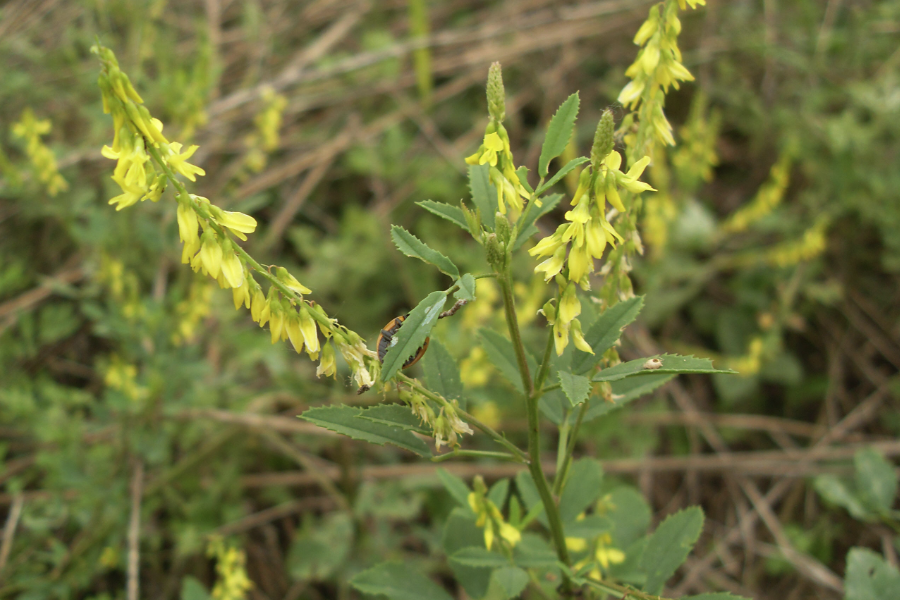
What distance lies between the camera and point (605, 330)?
1.12 meters

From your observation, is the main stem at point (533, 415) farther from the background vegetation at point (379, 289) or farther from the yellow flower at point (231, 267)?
the background vegetation at point (379, 289)

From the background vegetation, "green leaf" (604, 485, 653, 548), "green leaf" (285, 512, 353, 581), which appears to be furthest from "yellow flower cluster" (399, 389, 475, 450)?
"green leaf" (285, 512, 353, 581)

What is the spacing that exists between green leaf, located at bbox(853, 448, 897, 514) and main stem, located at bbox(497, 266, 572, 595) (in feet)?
3.93

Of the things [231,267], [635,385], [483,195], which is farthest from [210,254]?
[635,385]

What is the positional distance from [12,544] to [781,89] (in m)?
4.54

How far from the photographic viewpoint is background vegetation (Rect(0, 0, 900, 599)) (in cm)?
240

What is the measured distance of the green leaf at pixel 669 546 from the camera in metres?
1.35

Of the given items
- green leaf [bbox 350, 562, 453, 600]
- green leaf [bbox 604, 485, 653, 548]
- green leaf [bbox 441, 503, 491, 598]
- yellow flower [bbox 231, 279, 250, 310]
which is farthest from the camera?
green leaf [bbox 604, 485, 653, 548]

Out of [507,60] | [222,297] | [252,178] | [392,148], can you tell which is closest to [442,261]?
[222,297]

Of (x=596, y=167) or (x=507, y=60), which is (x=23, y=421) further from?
(x=507, y=60)

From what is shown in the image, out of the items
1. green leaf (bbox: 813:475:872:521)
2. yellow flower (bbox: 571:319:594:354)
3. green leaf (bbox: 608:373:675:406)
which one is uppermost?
yellow flower (bbox: 571:319:594:354)

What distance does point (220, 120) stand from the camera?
3.81 meters

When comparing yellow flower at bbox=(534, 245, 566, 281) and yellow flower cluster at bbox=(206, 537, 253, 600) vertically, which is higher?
yellow flower at bbox=(534, 245, 566, 281)

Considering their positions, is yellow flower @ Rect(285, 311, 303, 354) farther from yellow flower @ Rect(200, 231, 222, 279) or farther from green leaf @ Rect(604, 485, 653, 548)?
green leaf @ Rect(604, 485, 653, 548)
